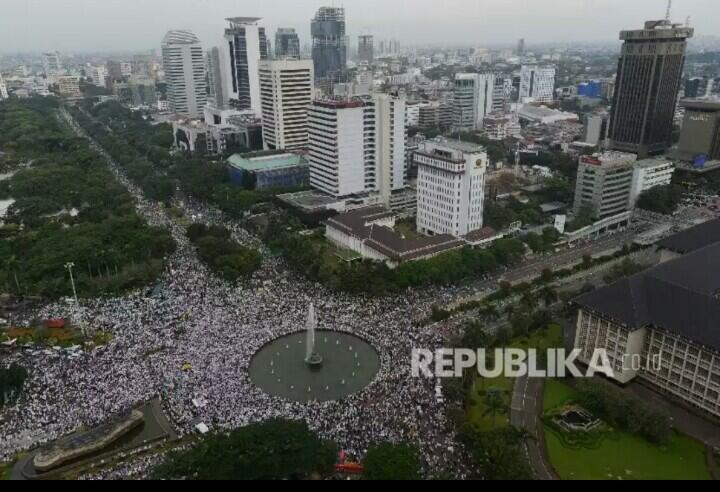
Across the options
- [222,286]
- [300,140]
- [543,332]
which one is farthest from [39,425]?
[300,140]

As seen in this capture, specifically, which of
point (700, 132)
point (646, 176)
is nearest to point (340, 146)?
point (646, 176)

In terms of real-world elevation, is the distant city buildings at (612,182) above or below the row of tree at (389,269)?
above

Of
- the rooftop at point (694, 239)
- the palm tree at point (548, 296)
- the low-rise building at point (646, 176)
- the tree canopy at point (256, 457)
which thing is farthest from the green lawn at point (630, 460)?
the low-rise building at point (646, 176)

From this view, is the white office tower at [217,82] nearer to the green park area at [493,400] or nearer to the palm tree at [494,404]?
the green park area at [493,400]

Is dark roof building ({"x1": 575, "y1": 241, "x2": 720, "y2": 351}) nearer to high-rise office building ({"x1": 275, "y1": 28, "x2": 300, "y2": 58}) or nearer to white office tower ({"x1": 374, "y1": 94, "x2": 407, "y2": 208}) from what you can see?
white office tower ({"x1": 374, "y1": 94, "x2": 407, "y2": 208})

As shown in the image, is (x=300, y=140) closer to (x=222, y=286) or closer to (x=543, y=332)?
(x=222, y=286)

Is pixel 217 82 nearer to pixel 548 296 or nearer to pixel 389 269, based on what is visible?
pixel 389 269
